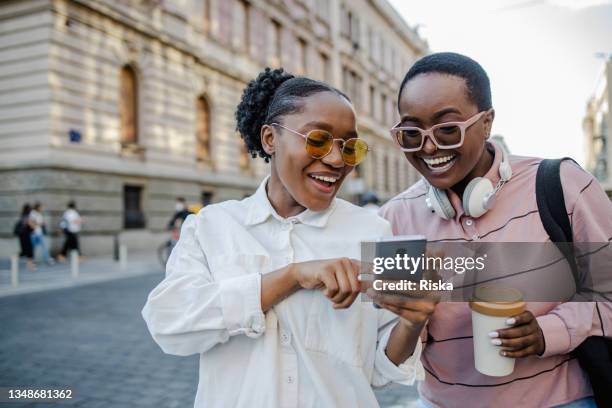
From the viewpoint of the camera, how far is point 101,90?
47.8 feet

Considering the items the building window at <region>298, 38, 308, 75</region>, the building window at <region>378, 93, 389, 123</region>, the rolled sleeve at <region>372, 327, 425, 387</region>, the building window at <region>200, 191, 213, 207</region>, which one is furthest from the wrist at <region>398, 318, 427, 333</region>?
the building window at <region>378, 93, 389, 123</region>

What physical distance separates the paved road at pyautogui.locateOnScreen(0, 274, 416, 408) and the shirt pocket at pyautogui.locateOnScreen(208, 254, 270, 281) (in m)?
2.70

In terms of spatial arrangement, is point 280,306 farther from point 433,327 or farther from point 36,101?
point 36,101

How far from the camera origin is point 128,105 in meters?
15.9

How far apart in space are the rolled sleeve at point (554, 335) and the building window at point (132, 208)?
50.3 ft

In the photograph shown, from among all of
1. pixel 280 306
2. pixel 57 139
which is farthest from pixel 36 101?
pixel 280 306

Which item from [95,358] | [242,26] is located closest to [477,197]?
[95,358]

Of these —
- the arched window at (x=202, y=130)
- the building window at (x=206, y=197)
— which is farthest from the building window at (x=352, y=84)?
the building window at (x=206, y=197)

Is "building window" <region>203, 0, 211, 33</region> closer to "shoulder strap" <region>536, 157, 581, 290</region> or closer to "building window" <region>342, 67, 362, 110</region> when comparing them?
"building window" <region>342, 67, 362, 110</region>

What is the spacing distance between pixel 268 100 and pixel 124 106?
15134 millimetres

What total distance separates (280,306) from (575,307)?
2.71 ft

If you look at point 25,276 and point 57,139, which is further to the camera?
point 57,139

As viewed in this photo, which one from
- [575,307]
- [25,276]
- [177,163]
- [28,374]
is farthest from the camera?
[177,163]

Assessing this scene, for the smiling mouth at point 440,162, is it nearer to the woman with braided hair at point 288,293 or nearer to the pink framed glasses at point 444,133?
the pink framed glasses at point 444,133
